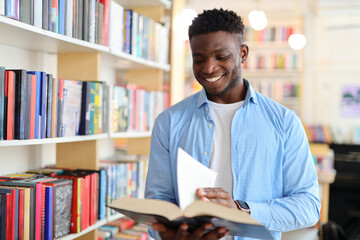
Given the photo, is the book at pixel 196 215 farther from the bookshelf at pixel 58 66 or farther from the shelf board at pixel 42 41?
the shelf board at pixel 42 41

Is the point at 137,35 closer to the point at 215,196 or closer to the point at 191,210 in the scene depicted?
the point at 215,196

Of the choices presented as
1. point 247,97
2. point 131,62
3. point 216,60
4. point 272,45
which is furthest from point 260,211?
point 272,45

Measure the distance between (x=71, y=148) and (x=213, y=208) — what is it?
4.48ft

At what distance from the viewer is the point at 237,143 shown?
57.2 inches

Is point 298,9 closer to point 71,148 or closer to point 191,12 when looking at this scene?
point 191,12

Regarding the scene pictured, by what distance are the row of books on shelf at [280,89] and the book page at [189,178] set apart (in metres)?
4.78

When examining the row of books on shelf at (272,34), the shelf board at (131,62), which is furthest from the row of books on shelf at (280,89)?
the shelf board at (131,62)

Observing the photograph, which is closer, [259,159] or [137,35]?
[259,159]

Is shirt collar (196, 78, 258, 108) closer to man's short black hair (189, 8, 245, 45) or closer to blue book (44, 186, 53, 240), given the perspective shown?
man's short black hair (189, 8, 245, 45)

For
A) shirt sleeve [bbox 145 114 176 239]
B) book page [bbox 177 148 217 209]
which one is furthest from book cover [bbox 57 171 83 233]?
book page [bbox 177 148 217 209]

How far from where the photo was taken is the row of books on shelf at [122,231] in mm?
2496

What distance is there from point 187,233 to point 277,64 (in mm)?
5006

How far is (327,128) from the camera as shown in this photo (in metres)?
5.73

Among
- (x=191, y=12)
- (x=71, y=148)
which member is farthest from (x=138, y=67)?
(x=191, y=12)
